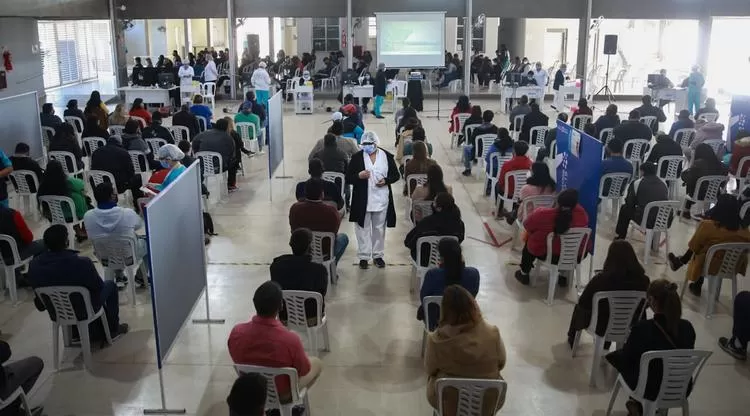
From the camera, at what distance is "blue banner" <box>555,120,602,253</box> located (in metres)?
6.10

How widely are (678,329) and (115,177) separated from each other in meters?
6.30

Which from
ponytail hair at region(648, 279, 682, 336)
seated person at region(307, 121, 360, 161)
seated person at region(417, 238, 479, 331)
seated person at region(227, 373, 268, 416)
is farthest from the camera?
seated person at region(307, 121, 360, 161)

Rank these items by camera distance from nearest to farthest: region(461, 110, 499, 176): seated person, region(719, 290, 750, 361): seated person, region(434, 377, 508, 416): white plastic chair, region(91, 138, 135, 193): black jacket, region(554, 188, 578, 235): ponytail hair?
region(434, 377, 508, 416): white plastic chair → region(719, 290, 750, 361): seated person → region(554, 188, 578, 235): ponytail hair → region(91, 138, 135, 193): black jacket → region(461, 110, 499, 176): seated person

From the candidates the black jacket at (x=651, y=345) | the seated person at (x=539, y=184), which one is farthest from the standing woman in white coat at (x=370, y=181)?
the black jacket at (x=651, y=345)

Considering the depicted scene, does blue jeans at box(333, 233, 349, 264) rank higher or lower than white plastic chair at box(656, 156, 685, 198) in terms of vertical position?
lower

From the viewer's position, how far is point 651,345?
12.7ft

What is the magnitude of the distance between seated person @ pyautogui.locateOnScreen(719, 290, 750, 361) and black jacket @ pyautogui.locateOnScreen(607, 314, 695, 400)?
4.27 feet

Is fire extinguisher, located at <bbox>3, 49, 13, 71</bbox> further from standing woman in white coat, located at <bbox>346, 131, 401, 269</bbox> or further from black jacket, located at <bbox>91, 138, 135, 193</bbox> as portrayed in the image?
standing woman in white coat, located at <bbox>346, 131, 401, 269</bbox>

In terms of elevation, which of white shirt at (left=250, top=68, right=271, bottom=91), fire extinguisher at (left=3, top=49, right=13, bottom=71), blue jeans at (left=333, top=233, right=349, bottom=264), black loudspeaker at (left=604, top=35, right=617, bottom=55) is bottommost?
blue jeans at (left=333, top=233, right=349, bottom=264)

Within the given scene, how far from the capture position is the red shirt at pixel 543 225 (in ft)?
19.3

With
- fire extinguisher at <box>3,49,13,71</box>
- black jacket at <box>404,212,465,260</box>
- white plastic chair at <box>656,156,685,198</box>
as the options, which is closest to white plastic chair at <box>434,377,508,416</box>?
black jacket at <box>404,212,465,260</box>

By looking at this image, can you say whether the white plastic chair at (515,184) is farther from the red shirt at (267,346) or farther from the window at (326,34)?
the window at (326,34)

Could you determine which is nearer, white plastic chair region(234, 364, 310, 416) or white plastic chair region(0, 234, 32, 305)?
white plastic chair region(234, 364, 310, 416)

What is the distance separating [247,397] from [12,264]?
4.03m
